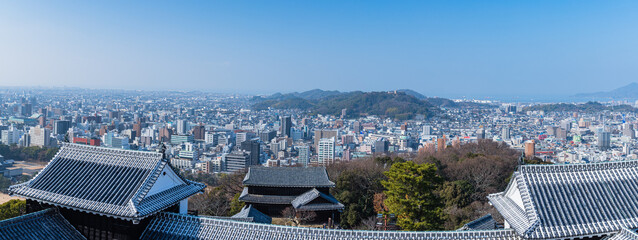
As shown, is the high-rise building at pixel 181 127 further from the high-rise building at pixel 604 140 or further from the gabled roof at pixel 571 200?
the gabled roof at pixel 571 200

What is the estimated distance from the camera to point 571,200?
A: 20.0 ft

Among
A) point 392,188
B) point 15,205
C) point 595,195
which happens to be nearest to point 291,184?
point 392,188

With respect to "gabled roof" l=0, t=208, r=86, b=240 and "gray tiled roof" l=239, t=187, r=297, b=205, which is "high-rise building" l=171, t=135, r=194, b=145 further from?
"gabled roof" l=0, t=208, r=86, b=240

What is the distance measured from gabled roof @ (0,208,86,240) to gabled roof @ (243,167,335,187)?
8782mm

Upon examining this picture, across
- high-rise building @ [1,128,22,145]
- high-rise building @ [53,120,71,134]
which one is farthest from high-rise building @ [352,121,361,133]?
high-rise building @ [1,128,22,145]

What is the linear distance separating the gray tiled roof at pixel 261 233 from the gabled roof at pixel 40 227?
43.0 inches

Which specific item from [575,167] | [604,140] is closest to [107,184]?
Result: [575,167]

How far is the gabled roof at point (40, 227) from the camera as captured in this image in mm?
5594

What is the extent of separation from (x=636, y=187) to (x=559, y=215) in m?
1.54

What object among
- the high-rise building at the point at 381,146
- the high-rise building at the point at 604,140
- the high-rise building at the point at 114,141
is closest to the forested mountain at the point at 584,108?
the high-rise building at the point at 604,140

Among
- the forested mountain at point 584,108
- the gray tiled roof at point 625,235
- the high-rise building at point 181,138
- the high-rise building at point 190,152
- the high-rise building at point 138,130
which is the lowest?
the high-rise building at point 190,152

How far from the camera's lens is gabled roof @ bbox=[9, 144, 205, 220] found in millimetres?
6082

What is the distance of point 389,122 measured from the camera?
326 feet

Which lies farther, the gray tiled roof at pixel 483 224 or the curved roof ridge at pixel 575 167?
the gray tiled roof at pixel 483 224
